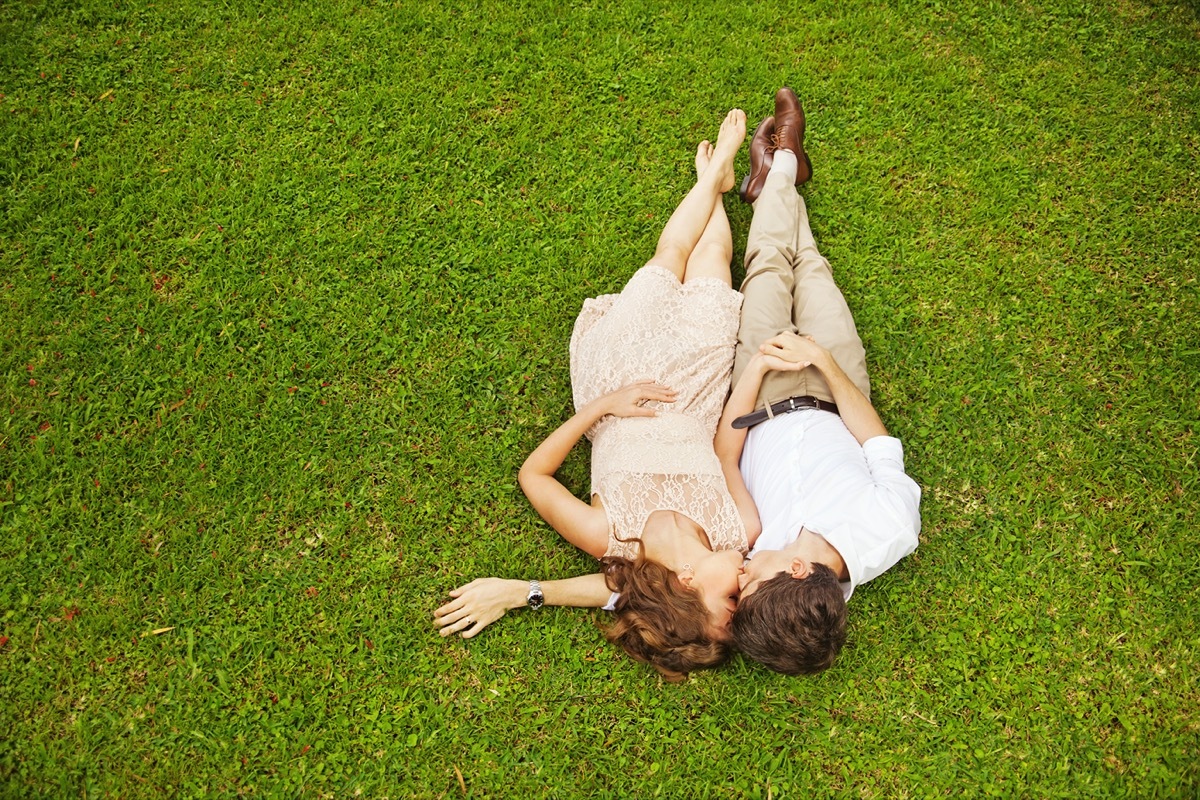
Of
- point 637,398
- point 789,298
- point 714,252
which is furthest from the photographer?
point 714,252

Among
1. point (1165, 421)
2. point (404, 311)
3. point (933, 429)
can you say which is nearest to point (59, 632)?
point (404, 311)

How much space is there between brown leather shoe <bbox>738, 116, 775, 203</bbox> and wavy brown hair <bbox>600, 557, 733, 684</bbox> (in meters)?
2.94

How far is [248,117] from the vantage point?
5.52 m

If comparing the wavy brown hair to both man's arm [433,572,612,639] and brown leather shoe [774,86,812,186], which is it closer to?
man's arm [433,572,612,639]

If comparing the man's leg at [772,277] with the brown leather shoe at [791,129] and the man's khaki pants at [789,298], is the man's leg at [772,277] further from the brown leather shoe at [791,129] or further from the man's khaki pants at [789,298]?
the brown leather shoe at [791,129]

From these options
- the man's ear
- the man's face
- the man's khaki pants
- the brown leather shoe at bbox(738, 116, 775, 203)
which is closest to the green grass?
→ the brown leather shoe at bbox(738, 116, 775, 203)

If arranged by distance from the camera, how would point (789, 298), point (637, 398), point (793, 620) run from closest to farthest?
point (793, 620) < point (637, 398) < point (789, 298)

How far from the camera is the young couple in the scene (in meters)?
3.88

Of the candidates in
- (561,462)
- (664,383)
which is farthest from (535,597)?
(664,383)

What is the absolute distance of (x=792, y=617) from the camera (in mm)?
3656

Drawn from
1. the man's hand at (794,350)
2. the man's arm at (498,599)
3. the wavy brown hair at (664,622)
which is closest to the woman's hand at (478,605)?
the man's arm at (498,599)

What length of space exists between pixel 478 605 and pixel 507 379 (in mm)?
1447

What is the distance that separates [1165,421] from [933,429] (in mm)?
1535

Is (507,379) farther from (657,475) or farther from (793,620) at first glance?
(793,620)
